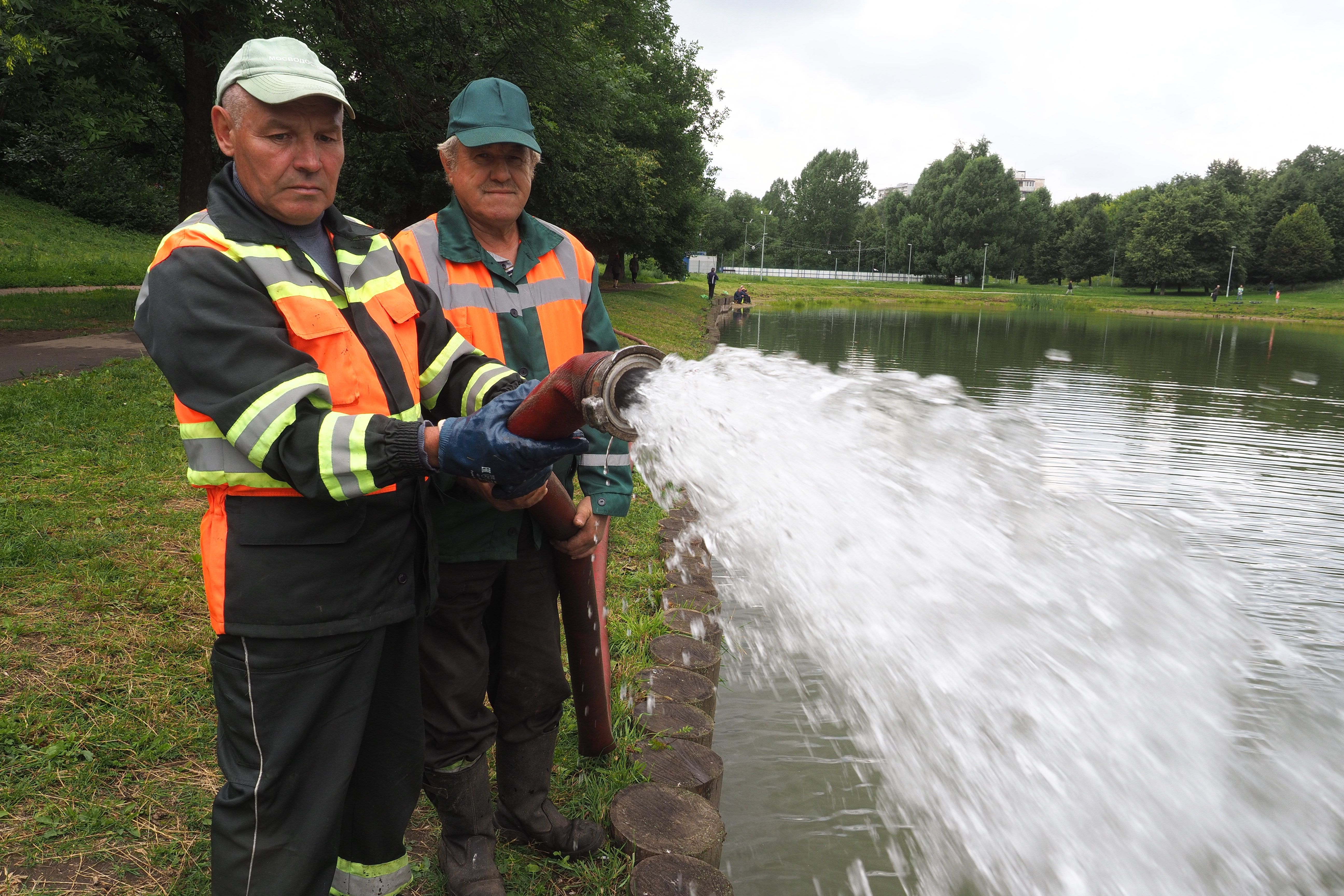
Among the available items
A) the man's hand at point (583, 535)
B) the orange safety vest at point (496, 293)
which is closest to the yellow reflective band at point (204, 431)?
the orange safety vest at point (496, 293)

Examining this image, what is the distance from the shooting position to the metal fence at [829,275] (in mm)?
92312

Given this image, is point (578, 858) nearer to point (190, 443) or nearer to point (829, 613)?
point (829, 613)

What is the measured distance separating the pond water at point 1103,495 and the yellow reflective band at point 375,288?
69.5 inches

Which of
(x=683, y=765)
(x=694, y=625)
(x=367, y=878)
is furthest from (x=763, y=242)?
(x=367, y=878)

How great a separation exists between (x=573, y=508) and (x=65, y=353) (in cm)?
884

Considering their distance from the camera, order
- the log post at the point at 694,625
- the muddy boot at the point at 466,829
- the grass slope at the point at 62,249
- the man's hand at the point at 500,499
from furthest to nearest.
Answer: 1. the grass slope at the point at 62,249
2. the log post at the point at 694,625
3. the muddy boot at the point at 466,829
4. the man's hand at the point at 500,499

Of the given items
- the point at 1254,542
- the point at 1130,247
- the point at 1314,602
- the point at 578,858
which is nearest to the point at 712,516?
the point at 578,858

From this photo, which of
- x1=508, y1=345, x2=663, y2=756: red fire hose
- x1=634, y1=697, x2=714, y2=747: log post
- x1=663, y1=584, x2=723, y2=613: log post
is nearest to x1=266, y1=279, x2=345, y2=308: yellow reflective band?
x1=508, y1=345, x2=663, y2=756: red fire hose

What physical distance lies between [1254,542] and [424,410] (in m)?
7.86

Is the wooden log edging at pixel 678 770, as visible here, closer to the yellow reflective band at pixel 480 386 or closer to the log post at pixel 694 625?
the log post at pixel 694 625

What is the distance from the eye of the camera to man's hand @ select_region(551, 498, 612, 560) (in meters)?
2.63

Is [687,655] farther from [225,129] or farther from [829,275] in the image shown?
[829,275]

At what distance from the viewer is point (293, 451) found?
1.68 meters

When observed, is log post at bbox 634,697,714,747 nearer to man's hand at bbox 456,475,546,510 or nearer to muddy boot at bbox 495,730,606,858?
muddy boot at bbox 495,730,606,858
